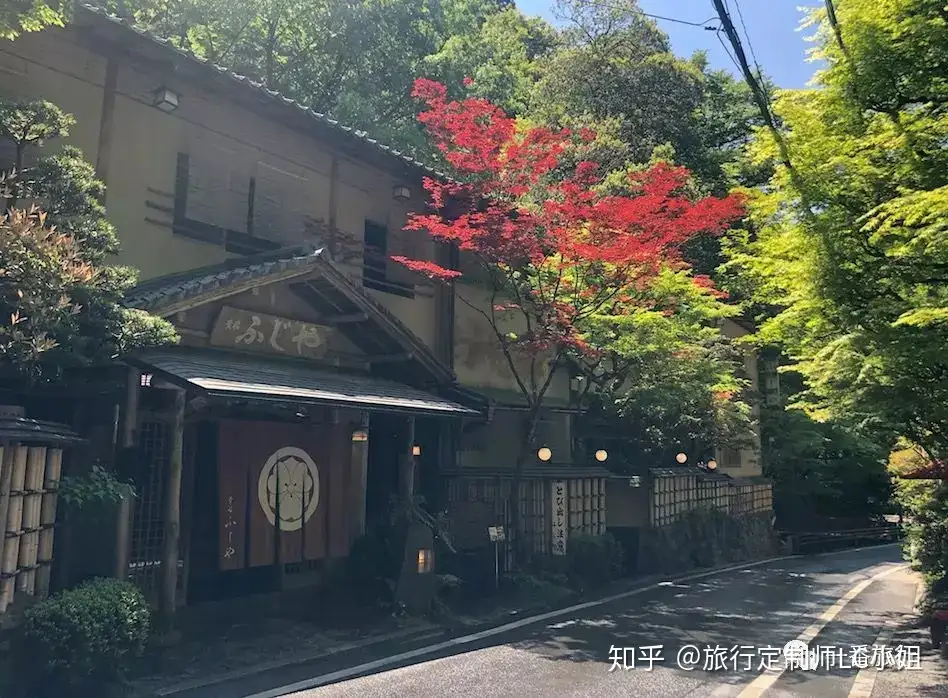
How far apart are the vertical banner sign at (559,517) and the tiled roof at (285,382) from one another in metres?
4.57

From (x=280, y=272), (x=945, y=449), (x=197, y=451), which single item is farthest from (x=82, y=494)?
(x=945, y=449)

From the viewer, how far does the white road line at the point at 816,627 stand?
880cm

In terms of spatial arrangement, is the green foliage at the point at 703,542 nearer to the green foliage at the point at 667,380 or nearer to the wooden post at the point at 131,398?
the green foliage at the point at 667,380

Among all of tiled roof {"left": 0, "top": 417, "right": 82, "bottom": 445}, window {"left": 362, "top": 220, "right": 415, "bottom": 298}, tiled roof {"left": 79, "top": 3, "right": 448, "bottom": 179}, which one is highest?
tiled roof {"left": 79, "top": 3, "right": 448, "bottom": 179}

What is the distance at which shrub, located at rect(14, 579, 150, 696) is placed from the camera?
24.1 feet

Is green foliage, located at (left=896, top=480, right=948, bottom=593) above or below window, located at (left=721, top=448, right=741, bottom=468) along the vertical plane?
below

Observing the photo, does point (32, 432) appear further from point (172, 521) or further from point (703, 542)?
point (703, 542)

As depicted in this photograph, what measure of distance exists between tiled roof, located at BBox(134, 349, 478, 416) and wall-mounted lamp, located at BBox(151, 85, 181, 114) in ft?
13.3

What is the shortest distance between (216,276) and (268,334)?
1783mm

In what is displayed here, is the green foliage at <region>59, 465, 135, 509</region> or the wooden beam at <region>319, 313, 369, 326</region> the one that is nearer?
the green foliage at <region>59, 465, 135, 509</region>

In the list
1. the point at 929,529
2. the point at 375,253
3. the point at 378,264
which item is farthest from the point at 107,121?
the point at 929,529

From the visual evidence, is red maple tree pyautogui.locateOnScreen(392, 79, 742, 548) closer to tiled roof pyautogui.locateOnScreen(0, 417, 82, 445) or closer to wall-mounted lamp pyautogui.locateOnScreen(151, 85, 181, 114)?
wall-mounted lamp pyautogui.locateOnScreen(151, 85, 181, 114)

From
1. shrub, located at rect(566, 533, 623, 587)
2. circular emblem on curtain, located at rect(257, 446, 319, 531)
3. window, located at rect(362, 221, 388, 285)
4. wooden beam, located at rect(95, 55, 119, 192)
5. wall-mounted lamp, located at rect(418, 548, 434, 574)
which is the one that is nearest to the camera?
wooden beam, located at rect(95, 55, 119, 192)

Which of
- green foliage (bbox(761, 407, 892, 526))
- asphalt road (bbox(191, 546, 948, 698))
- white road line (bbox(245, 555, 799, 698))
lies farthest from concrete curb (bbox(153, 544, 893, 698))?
green foliage (bbox(761, 407, 892, 526))
